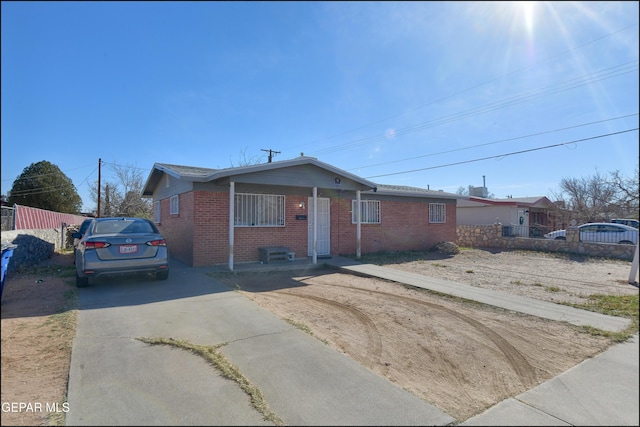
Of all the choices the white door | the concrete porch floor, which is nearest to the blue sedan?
the concrete porch floor

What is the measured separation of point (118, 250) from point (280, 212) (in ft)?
19.0

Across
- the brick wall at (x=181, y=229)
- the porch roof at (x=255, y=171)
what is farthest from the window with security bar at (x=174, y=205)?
the porch roof at (x=255, y=171)

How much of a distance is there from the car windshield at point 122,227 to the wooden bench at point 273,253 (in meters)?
3.98

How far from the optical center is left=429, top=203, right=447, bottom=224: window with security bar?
16.2 m

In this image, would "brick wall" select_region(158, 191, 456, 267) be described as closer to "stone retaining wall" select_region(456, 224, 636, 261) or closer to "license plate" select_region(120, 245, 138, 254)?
"stone retaining wall" select_region(456, 224, 636, 261)

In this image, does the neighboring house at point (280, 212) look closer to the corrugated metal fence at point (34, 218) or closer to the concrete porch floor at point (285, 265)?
the concrete porch floor at point (285, 265)

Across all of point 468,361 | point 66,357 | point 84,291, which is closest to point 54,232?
point 84,291

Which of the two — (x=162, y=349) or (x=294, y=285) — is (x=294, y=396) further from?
(x=294, y=285)

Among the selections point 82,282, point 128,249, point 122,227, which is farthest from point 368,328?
point 82,282

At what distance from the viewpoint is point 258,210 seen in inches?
442

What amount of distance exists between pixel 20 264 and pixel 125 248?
4.30 meters

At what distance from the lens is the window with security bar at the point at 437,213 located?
16188mm

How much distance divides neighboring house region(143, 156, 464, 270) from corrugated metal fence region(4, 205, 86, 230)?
3671mm

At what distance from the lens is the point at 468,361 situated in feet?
12.8
